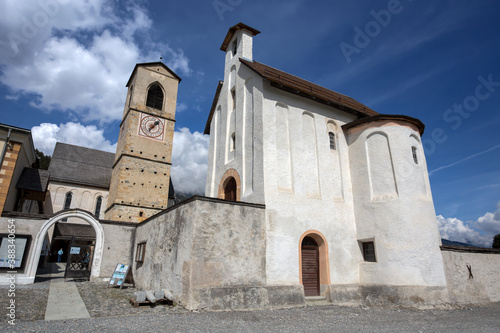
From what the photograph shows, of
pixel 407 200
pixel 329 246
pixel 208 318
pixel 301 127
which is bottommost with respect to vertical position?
pixel 208 318

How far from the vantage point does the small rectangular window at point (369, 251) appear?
11.9 metres

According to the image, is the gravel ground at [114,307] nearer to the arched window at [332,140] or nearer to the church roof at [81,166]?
the arched window at [332,140]

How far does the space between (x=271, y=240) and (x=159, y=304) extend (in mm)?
4071

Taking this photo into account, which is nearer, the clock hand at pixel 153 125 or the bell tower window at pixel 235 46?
the bell tower window at pixel 235 46

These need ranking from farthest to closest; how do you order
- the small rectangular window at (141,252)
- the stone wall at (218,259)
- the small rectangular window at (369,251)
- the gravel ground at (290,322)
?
the small rectangular window at (141,252) → the small rectangular window at (369,251) → the stone wall at (218,259) → the gravel ground at (290,322)

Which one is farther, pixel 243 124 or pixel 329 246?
pixel 243 124

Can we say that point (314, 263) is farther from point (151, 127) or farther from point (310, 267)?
point (151, 127)

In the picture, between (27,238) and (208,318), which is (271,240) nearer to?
(208,318)

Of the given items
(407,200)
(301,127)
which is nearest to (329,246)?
(407,200)

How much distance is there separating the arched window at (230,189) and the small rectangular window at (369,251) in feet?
19.5

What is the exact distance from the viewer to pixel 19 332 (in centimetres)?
534

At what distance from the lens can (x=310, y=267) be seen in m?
11.2

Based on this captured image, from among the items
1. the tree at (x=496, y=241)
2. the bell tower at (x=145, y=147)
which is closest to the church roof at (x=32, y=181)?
the bell tower at (x=145, y=147)

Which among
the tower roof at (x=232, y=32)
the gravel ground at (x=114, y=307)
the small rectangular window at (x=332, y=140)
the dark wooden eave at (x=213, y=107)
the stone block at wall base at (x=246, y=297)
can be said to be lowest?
the gravel ground at (x=114, y=307)
